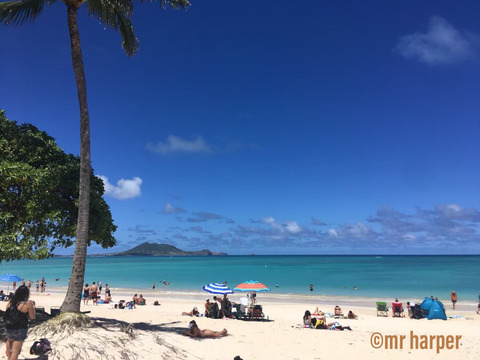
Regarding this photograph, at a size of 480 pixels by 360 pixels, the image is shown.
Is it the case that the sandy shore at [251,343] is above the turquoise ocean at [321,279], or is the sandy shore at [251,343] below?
above

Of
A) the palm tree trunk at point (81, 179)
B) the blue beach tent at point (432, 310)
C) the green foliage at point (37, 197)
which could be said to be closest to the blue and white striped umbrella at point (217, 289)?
the green foliage at point (37, 197)

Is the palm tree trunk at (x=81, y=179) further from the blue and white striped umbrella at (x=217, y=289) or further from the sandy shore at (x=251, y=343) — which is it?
the blue and white striped umbrella at (x=217, y=289)

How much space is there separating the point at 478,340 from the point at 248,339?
8985mm

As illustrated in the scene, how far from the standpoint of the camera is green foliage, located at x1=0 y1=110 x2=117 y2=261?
9.23m

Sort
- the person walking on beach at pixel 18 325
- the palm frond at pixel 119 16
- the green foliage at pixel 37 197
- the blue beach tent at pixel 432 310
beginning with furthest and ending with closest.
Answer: the blue beach tent at pixel 432 310
the palm frond at pixel 119 16
the green foliage at pixel 37 197
the person walking on beach at pixel 18 325

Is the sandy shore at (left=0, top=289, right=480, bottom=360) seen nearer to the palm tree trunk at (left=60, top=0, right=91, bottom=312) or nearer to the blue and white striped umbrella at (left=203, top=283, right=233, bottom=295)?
the palm tree trunk at (left=60, top=0, right=91, bottom=312)

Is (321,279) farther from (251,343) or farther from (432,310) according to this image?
(251,343)

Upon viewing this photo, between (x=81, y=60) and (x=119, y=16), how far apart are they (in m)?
1.91

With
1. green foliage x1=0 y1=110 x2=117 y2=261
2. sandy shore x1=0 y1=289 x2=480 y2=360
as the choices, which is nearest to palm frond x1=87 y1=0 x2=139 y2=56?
green foliage x1=0 y1=110 x2=117 y2=261

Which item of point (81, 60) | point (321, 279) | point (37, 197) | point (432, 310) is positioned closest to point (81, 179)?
point (37, 197)

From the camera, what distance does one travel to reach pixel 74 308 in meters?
9.45

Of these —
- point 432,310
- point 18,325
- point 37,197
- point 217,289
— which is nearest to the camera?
point 18,325

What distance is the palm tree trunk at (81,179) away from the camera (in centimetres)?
953

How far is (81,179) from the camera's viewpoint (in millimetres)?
9812
